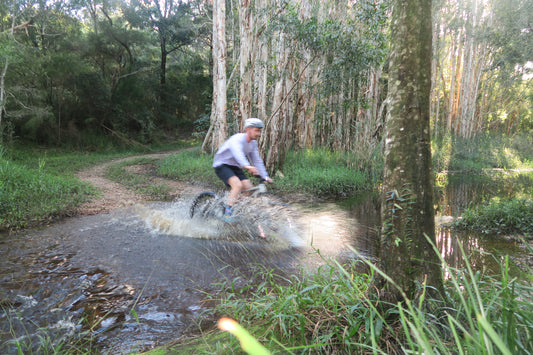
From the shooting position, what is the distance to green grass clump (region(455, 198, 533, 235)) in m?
5.51

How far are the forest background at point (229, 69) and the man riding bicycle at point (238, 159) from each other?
2544 millimetres

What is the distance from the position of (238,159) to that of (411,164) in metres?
3.18

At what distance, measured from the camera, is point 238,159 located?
4984 millimetres

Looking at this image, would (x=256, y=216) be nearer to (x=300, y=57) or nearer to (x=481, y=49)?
(x=300, y=57)

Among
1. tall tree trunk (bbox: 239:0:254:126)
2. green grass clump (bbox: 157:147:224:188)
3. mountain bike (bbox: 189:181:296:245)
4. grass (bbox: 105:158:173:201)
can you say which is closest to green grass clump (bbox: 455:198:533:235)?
mountain bike (bbox: 189:181:296:245)

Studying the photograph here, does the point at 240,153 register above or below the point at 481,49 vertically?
below

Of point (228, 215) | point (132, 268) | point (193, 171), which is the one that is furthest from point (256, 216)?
point (193, 171)

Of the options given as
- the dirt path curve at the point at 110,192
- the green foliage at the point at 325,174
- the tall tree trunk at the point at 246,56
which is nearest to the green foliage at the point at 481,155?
the green foliage at the point at 325,174

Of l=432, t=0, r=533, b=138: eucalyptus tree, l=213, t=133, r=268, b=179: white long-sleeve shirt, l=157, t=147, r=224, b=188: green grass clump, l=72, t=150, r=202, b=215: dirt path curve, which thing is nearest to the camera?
l=213, t=133, r=268, b=179: white long-sleeve shirt

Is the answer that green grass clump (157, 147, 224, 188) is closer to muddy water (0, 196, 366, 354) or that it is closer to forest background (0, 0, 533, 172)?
forest background (0, 0, 533, 172)

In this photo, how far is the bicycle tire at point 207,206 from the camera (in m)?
5.88

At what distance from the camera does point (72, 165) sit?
1273cm

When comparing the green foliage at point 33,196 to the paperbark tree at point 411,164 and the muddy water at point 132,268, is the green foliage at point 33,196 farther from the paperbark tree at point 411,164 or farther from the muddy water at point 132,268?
the paperbark tree at point 411,164

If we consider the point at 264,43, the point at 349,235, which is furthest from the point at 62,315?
the point at 264,43
